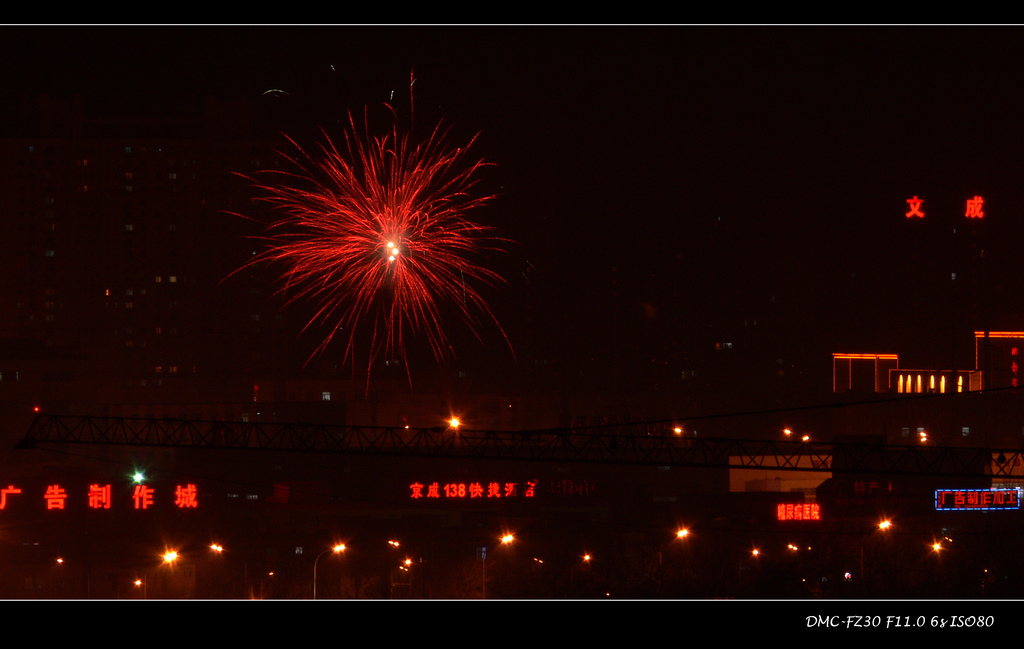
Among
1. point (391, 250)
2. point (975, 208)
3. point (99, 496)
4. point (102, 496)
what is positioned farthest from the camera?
point (975, 208)

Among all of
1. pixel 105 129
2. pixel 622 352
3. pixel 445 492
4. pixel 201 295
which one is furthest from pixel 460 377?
pixel 105 129

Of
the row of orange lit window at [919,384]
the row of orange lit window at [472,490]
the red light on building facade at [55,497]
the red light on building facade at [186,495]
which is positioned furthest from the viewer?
the row of orange lit window at [919,384]

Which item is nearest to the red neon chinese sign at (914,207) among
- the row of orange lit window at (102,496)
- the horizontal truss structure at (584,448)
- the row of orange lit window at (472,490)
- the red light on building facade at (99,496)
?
the horizontal truss structure at (584,448)

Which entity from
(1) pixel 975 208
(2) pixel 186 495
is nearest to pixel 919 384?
(1) pixel 975 208

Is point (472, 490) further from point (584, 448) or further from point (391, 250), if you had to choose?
point (391, 250)

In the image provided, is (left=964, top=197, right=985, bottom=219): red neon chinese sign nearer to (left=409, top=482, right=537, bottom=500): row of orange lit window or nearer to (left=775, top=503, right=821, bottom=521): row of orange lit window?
(left=775, top=503, right=821, bottom=521): row of orange lit window

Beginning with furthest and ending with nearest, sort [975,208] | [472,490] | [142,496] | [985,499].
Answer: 1. [975,208]
2. [472,490]
3. [142,496]
4. [985,499]

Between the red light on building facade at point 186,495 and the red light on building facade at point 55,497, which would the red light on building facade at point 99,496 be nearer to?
the red light on building facade at point 55,497
